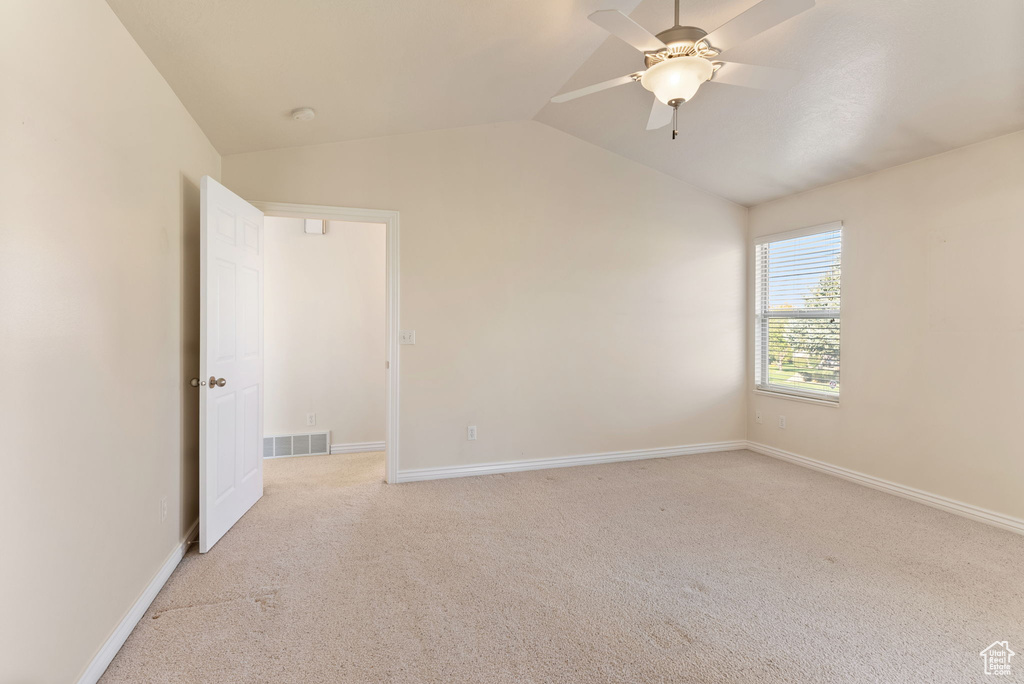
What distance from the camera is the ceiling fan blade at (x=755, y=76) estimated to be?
1952mm

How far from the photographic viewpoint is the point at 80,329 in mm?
1573

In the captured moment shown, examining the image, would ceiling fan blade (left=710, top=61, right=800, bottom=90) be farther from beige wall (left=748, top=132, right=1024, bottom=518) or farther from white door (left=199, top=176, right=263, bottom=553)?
white door (left=199, top=176, right=263, bottom=553)

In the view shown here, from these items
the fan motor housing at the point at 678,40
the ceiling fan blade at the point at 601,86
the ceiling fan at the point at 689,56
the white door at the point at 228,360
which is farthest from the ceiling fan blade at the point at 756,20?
the white door at the point at 228,360

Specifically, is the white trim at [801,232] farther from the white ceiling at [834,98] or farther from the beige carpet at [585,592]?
the beige carpet at [585,592]

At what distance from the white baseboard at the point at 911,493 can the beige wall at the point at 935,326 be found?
5 centimetres

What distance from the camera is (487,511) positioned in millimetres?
3164

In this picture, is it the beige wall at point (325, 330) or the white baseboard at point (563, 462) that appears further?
the beige wall at point (325, 330)

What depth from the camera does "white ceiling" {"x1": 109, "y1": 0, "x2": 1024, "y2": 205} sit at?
82.8 inches

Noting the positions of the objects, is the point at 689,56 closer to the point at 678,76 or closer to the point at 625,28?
the point at 678,76


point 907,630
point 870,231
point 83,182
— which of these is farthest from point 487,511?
point 870,231

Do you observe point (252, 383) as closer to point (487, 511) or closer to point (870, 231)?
point (487, 511)

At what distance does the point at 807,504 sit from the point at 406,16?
154 inches

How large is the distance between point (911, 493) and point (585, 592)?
287 centimetres

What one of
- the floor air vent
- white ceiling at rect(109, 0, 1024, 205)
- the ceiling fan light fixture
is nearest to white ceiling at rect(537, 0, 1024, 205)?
white ceiling at rect(109, 0, 1024, 205)
